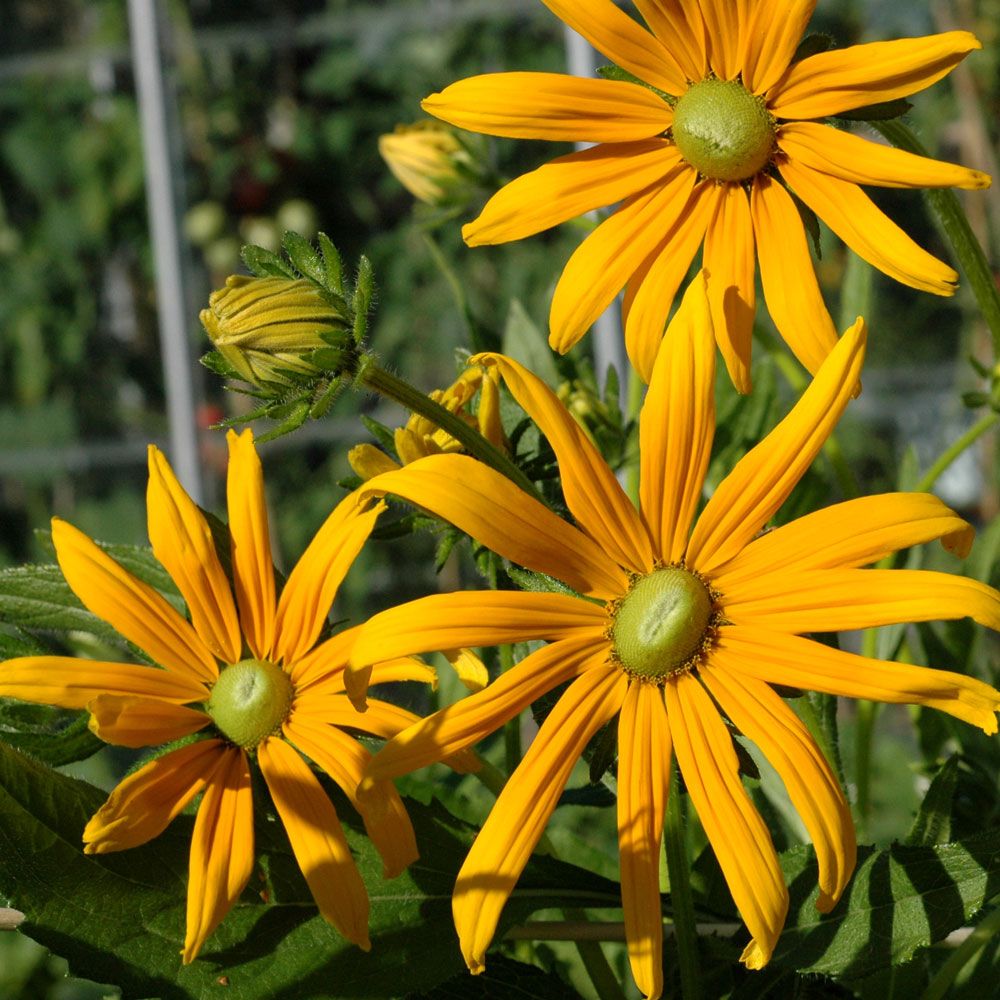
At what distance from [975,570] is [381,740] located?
330 millimetres

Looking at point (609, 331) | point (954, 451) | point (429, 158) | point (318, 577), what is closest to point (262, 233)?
point (609, 331)

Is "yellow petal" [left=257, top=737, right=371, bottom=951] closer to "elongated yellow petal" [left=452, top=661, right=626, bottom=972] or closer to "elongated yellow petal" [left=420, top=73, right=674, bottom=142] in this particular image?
"elongated yellow petal" [left=452, top=661, right=626, bottom=972]

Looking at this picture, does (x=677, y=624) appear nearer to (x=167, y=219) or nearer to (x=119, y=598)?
(x=119, y=598)

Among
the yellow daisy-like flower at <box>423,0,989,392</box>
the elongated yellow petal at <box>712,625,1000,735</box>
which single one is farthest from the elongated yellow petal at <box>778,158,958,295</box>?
the elongated yellow petal at <box>712,625,1000,735</box>

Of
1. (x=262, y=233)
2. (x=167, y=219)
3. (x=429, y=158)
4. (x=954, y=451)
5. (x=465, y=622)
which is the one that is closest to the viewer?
(x=465, y=622)

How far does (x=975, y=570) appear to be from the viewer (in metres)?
0.65

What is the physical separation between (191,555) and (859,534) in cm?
20

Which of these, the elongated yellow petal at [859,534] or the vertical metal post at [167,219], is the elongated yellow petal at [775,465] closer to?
the elongated yellow petal at [859,534]

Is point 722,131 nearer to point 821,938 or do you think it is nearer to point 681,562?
point 681,562

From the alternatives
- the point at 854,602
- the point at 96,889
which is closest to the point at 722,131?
the point at 854,602

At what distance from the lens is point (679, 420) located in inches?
15.6

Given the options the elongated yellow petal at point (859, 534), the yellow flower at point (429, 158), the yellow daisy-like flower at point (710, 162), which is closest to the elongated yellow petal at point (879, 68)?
the yellow daisy-like flower at point (710, 162)

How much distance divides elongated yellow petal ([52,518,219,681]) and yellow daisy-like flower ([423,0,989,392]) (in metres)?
0.15

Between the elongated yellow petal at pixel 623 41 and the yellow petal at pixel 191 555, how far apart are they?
Answer: 19cm
